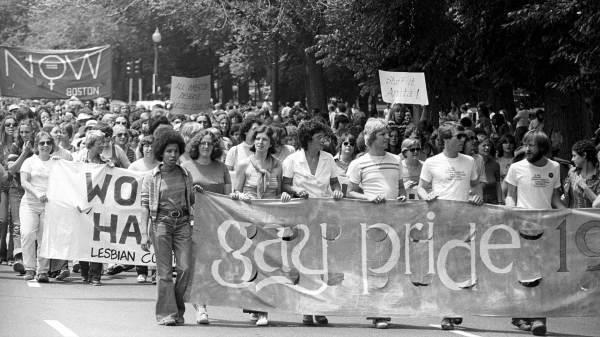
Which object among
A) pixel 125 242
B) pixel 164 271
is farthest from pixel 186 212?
pixel 125 242

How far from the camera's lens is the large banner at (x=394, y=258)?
11.8 meters

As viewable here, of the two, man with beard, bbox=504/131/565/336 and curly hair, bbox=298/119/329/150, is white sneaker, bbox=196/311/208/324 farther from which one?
man with beard, bbox=504/131/565/336

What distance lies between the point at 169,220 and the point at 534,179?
297 centimetres

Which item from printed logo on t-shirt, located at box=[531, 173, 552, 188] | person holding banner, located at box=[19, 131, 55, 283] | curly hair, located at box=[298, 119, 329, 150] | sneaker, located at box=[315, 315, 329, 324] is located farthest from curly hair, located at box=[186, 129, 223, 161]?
person holding banner, located at box=[19, 131, 55, 283]

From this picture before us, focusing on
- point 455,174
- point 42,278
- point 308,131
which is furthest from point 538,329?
point 42,278

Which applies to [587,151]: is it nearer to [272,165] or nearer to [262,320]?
[272,165]

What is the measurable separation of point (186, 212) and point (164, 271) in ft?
1.74

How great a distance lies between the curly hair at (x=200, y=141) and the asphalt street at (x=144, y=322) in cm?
137

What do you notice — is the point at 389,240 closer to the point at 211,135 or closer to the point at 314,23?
the point at 211,135

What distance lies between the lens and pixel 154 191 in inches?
459

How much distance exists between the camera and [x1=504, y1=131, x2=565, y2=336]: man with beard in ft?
39.0

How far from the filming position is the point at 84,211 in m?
14.8

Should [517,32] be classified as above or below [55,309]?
above

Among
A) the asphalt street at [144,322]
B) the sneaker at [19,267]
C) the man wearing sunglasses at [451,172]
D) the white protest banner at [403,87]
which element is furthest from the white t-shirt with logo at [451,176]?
the white protest banner at [403,87]
